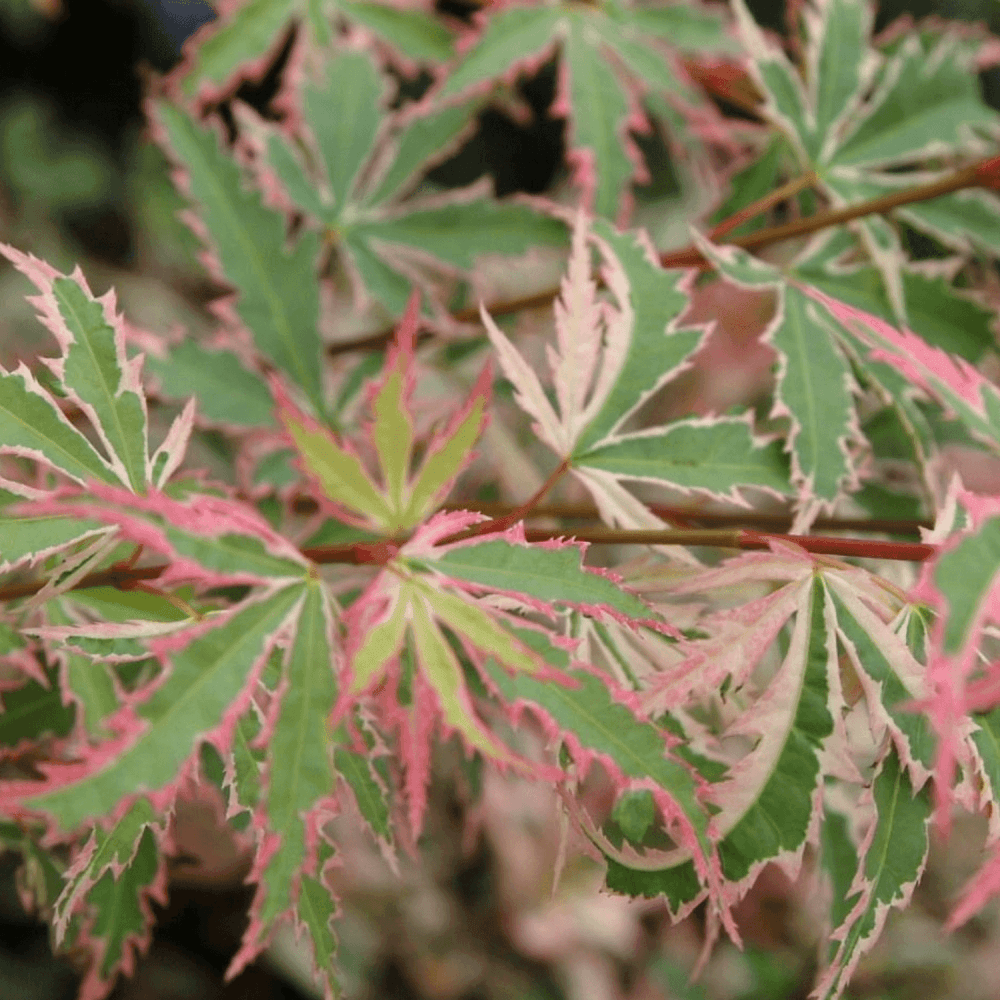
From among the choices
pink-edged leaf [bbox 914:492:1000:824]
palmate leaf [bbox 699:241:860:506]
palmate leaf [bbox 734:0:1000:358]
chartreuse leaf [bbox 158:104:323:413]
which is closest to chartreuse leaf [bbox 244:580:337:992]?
pink-edged leaf [bbox 914:492:1000:824]

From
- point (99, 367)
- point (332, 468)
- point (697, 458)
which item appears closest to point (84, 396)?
point (99, 367)

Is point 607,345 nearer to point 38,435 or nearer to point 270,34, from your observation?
point 38,435

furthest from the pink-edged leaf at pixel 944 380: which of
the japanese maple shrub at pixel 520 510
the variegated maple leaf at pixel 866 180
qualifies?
the variegated maple leaf at pixel 866 180

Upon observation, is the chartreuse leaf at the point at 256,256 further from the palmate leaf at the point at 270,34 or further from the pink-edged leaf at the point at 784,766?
the pink-edged leaf at the point at 784,766

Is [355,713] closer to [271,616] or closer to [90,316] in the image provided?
[271,616]

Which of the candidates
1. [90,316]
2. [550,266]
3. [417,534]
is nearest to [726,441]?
[417,534]

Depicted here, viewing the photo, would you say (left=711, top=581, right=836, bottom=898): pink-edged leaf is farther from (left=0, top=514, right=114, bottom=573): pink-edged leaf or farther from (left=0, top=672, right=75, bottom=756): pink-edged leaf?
(left=0, top=672, right=75, bottom=756): pink-edged leaf

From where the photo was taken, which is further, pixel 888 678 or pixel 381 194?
pixel 381 194
